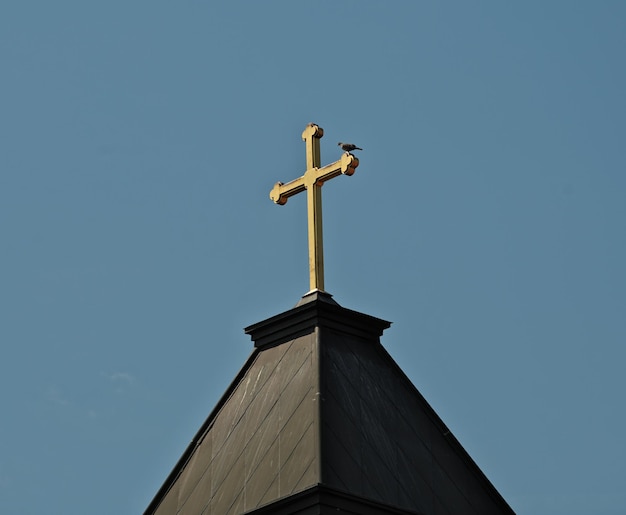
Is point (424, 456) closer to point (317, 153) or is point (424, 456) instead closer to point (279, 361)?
point (279, 361)

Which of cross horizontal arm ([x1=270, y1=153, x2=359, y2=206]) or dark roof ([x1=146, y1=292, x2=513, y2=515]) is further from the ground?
cross horizontal arm ([x1=270, y1=153, x2=359, y2=206])

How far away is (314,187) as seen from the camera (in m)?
19.4

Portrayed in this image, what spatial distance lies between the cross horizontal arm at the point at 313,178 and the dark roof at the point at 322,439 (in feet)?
5.53

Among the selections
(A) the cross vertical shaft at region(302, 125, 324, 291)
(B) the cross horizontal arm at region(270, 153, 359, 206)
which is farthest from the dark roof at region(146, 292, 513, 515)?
(B) the cross horizontal arm at region(270, 153, 359, 206)

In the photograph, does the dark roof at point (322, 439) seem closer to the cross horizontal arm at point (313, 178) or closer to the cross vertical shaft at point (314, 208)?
the cross vertical shaft at point (314, 208)

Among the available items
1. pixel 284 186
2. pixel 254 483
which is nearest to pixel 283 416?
pixel 254 483

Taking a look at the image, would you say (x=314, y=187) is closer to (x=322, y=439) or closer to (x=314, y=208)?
(x=314, y=208)

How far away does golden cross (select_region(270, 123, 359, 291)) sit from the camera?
18641 millimetres

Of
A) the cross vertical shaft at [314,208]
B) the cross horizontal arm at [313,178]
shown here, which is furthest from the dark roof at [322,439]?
the cross horizontal arm at [313,178]

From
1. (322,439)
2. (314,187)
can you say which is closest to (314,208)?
(314,187)

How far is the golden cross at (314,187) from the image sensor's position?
1864 centimetres

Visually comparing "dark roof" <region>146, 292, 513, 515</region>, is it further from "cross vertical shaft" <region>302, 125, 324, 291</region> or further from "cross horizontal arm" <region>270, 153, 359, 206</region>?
"cross horizontal arm" <region>270, 153, 359, 206</region>

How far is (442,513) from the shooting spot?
17141 mm

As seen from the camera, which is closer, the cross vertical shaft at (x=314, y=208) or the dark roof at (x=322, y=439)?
the dark roof at (x=322, y=439)
